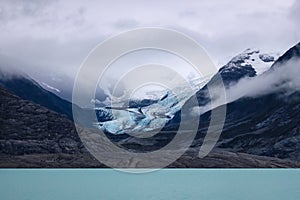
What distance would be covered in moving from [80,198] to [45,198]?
5.71 m

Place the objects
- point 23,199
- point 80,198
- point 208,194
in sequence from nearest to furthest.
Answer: point 23,199, point 80,198, point 208,194

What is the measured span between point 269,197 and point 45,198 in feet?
121

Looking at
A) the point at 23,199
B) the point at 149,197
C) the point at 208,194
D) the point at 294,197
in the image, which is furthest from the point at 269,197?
the point at 23,199

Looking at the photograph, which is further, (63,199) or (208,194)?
(208,194)

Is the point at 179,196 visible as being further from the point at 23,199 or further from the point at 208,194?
the point at 23,199

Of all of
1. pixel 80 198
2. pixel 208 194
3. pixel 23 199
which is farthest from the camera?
pixel 208 194

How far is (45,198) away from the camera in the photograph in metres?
78.4

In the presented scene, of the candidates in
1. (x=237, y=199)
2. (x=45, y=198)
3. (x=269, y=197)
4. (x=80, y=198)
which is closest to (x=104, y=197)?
Answer: (x=80, y=198)

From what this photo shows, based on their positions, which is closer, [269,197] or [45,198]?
[45,198]

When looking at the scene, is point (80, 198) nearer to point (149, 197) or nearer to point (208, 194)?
point (149, 197)

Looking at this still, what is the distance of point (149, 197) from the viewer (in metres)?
82.2

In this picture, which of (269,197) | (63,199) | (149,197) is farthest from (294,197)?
(63,199)

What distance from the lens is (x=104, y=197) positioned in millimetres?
83000

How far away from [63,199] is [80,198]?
3.61 metres
